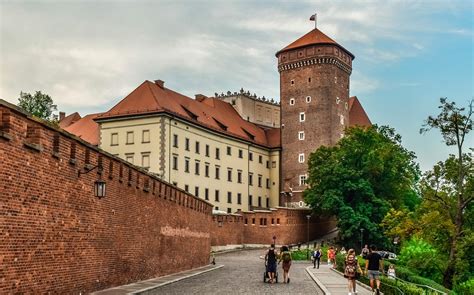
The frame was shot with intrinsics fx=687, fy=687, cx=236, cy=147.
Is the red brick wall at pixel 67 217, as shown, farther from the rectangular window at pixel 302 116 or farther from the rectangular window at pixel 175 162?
the rectangular window at pixel 302 116

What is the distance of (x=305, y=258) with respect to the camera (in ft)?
185

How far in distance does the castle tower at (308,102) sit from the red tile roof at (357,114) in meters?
8.34

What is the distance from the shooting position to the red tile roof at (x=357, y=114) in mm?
90812

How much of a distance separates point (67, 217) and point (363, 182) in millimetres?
48977

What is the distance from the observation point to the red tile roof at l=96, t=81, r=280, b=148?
67250mm

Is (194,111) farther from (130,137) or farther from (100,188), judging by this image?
(100,188)

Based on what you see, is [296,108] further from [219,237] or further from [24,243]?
[24,243]

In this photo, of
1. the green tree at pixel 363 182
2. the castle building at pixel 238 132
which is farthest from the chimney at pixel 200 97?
the green tree at pixel 363 182

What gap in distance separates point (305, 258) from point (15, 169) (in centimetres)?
4530

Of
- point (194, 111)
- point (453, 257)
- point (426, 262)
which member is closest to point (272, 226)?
point (194, 111)

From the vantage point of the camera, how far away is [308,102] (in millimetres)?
79812

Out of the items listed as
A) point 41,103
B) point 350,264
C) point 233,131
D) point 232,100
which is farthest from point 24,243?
point 232,100

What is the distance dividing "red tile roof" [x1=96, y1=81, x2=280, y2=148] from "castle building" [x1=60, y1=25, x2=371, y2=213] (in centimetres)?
12

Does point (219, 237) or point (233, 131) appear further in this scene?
point (233, 131)
